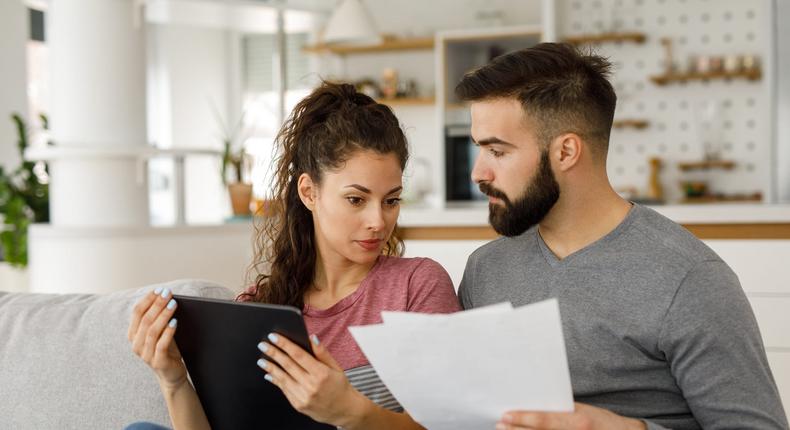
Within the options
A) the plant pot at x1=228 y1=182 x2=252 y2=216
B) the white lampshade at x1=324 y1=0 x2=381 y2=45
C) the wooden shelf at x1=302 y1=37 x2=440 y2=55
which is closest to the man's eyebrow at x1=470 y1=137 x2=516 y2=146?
the plant pot at x1=228 y1=182 x2=252 y2=216

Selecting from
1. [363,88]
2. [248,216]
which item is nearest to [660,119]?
[363,88]

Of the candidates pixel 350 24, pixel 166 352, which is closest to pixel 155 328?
pixel 166 352

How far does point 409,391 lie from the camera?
1.22 m

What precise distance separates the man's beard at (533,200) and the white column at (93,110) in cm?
252

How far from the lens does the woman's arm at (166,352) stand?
57.5 inches

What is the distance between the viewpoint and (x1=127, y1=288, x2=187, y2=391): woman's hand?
1457mm

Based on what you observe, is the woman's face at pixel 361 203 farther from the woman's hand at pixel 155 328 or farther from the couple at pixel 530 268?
the woman's hand at pixel 155 328

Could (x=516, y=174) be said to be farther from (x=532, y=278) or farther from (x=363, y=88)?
(x=363, y=88)

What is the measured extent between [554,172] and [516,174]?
0.07 meters

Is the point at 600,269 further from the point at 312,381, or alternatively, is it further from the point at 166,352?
the point at 166,352

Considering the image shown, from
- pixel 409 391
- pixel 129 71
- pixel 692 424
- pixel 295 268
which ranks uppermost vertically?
pixel 129 71

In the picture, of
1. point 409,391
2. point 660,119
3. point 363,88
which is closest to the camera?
point 409,391

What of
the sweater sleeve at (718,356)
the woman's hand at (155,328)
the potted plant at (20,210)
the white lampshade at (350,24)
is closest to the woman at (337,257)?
the woman's hand at (155,328)

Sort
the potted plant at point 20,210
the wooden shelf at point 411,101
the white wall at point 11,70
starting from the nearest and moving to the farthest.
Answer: the potted plant at point 20,210 < the white wall at point 11,70 < the wooden shelf at point 411,101
